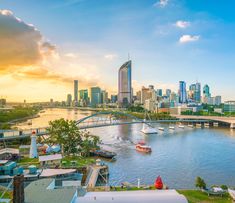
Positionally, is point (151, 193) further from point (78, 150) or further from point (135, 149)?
point (135, 149)

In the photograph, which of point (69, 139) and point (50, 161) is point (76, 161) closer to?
point (50, 161)

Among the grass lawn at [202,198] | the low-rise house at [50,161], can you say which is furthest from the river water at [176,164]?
the low-rise house at [50,161]

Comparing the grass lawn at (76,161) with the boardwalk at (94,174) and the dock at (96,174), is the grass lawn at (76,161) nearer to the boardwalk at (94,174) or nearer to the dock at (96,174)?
the dock at (96,174)

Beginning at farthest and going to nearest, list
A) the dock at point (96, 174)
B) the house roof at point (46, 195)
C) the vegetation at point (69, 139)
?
the vegetation at point (69, 139) < the dock at point (96, 174) < the house roof at point (46, 195)

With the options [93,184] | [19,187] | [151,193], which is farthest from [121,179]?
[19,187]

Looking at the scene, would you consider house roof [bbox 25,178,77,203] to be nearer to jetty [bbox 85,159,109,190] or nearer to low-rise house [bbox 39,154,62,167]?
jetty [bbox 85,159,109,190]

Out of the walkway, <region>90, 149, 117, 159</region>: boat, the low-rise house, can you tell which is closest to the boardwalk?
the low-rise house

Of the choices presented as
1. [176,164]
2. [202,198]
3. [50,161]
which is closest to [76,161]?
[50,161]

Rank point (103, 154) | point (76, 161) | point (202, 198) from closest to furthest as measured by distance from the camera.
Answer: point (202, 198)
point (76, 161)
point (103, 154)
